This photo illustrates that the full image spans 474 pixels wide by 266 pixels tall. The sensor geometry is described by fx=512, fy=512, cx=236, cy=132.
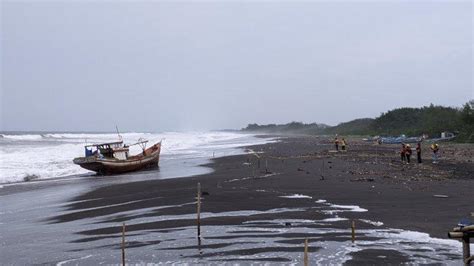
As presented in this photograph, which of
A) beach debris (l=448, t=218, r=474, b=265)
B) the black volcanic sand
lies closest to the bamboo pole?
beach debris (l=448, t=218, r=474, b=265)

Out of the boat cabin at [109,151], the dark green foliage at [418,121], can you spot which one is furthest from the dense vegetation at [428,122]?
the boat cabin at [109,151]

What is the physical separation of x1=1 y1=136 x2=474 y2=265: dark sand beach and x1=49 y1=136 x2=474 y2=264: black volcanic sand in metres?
0.03

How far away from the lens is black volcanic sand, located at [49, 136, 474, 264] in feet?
43.5

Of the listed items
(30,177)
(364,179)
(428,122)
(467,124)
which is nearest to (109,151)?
(30,177)

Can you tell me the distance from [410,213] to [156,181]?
46.1ft

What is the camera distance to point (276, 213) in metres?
14.9

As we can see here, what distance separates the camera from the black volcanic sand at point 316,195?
13258 millimetres

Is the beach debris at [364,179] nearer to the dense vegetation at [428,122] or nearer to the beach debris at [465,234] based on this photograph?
the beach debris at [465,234]

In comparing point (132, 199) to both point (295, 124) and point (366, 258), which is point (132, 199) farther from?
point (295, 124)

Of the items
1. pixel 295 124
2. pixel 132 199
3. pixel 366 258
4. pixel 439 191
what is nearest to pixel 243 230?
pixel 366 258

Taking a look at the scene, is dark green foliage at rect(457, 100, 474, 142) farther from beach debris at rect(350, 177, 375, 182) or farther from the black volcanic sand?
beach debris at rect(350, 177, 375, 182)

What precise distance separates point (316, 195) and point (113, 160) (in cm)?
1874

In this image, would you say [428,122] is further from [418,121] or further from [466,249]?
[466,249]

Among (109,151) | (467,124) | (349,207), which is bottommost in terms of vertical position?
(349,207)
